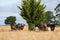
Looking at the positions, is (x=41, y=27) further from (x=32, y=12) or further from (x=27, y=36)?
(x=27, y=36)

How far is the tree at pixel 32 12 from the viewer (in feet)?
121

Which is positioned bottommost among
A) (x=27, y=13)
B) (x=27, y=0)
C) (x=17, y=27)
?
(x=17, y=27)

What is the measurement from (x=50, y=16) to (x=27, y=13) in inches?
2644

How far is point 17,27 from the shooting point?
33.4 meters

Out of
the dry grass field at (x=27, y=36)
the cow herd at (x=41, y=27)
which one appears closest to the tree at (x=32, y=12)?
the cow herd at (x=41, y=27)

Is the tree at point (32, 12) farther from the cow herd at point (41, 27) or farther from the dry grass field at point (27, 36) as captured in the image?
the dry grass field at point (27, 36)

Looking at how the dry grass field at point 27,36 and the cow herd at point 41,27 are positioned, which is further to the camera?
Result: the cow herd at point 41,27

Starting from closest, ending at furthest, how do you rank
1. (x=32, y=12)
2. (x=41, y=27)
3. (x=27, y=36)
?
(x=27, y=36)
(x=41, y=27)
(x=32, y=12)

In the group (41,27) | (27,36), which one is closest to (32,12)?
(41,27)

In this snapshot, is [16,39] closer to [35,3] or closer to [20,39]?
[20,39]

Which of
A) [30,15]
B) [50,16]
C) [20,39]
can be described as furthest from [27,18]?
[50,16]

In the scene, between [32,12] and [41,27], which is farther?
[32,12]

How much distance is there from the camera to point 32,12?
37219mm

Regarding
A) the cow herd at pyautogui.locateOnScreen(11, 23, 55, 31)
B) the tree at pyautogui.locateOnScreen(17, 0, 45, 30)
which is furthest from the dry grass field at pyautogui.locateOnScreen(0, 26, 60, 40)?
the tree at pyautogui.locateOnScreen(17, 0, 45, 30)
